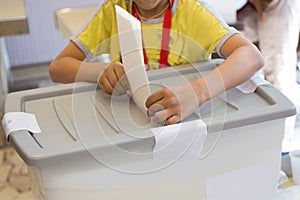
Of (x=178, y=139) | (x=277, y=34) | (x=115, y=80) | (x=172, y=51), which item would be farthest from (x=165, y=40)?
(x=277, y=34)

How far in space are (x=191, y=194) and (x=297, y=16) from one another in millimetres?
689

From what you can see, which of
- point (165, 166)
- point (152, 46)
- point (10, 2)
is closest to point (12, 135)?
point (165, 166)

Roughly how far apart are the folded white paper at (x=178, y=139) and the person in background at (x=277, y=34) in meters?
0.60

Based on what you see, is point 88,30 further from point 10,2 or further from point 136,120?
point 10,2

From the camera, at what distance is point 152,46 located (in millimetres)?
788

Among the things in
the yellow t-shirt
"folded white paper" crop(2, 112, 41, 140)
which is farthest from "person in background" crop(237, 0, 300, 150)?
"folded white paper" crop(2, 112, 41, 140)

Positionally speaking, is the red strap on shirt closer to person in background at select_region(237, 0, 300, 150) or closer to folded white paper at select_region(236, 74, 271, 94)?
folded white paper at select_region(236, 74, 271, 94)

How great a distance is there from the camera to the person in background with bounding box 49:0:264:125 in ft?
2.04

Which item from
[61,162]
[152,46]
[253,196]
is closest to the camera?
[61,162]

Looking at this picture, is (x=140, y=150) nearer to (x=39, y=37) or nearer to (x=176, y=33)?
(x=176, y=33)

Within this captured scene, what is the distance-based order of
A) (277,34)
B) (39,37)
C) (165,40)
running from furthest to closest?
(39,37)
(277,34)
(165,40)

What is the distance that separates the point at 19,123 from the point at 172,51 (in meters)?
0.32

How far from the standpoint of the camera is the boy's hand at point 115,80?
677mm

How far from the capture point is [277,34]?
3.72 ft
